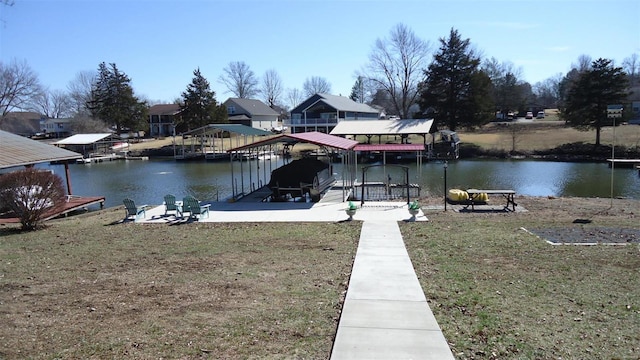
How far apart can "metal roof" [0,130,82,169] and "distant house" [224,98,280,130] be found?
46.8 m

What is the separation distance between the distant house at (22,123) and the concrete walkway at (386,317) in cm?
10257

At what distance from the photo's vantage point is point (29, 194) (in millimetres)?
14297

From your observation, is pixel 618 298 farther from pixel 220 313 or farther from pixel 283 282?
pixel 220 313

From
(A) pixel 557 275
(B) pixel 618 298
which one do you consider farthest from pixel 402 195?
(B) pixel 618 298

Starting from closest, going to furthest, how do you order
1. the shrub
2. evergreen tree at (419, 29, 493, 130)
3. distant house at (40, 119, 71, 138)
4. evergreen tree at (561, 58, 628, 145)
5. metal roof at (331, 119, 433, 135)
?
the shrub < metal roof at (331, 119, 433, 135) < evergreen tree at (561, 58, 628, 145) < evergreen tree at (419, 29, 493, 130) < distant house at (40, 119, 71, 138)

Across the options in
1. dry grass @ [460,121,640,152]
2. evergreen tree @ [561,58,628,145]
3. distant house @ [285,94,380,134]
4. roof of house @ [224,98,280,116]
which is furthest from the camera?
roof of house @ [224,98,280,116]

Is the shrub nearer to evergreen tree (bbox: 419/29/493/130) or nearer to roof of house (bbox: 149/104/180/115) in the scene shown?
evergreen tree (bbox: 419/29/493/130)

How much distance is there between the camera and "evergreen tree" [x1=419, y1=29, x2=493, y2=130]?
51.0 meters

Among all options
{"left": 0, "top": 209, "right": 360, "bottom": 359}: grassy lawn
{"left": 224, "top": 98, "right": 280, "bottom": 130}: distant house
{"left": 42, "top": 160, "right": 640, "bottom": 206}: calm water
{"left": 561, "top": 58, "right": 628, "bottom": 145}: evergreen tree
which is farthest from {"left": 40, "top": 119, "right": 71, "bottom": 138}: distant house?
{"left": 561, "top": 58, "right": 628, "bottom": 145}: evergreen tree

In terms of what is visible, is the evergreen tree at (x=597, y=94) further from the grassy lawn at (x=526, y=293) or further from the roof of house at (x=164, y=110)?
the roof of house at (x=164, y=110)

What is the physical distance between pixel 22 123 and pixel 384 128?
311 feet

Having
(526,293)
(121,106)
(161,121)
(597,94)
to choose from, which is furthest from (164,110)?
(526,293)

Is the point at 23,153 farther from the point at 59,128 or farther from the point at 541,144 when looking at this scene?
the point at 59,128

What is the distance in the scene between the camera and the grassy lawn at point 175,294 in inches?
228
